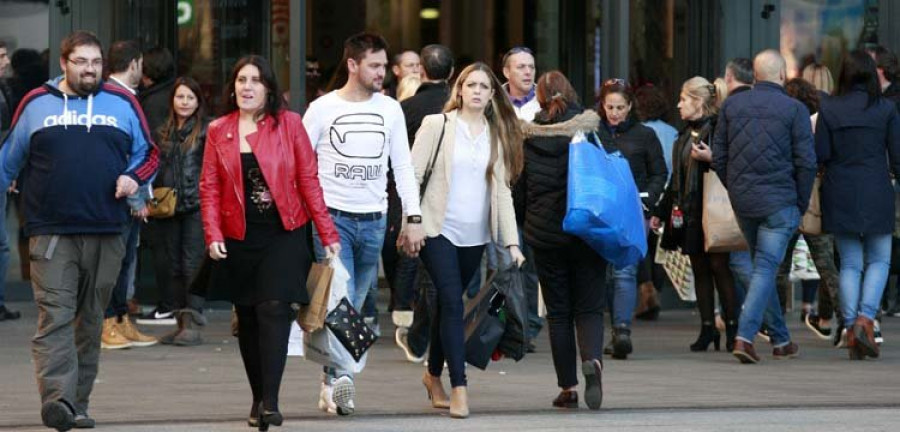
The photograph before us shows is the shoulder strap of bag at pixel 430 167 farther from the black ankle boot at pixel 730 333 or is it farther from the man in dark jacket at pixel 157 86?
the man in dark jacket at pixel 157 86

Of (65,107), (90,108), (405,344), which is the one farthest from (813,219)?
(65,107)

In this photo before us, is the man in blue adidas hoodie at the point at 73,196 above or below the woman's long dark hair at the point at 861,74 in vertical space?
below

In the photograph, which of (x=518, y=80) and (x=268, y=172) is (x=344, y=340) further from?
(x=518, y=80)

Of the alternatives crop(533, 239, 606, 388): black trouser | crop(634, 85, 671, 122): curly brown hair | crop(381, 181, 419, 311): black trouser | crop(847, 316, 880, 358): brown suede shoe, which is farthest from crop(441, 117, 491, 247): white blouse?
crop(634, 85, 671, 122): curly brown hair

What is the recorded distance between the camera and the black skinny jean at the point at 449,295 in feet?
31.9

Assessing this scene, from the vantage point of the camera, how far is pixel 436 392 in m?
10.0

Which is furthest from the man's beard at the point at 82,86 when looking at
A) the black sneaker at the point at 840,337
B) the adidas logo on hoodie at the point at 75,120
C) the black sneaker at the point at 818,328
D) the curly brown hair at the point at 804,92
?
the black sneaker at the point at 818,328

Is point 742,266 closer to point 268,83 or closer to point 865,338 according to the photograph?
point 865,338

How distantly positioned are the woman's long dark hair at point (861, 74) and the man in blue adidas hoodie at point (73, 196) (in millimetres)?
5273

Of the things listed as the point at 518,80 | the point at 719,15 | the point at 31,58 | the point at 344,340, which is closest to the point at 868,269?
the point at 518,80

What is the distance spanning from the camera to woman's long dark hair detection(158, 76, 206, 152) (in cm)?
1323

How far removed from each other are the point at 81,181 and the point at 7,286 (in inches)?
285

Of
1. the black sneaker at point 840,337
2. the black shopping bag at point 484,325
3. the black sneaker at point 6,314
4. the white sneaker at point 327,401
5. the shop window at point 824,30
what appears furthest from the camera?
the shop window at point 824,30

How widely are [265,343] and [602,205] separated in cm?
187
